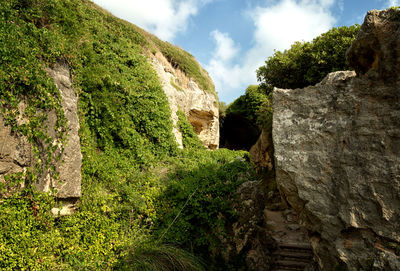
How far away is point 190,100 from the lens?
1456 centimetres

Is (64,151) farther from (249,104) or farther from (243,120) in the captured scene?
(243,120)

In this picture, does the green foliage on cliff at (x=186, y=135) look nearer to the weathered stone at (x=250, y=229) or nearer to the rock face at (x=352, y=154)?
the weathered stone at (x=250, y=229)

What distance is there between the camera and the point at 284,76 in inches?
594

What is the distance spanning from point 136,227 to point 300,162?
4.23m

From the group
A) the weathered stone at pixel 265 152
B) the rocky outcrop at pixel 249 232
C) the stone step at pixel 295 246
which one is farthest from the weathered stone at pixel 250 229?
the weathered stone at pixel 265 152

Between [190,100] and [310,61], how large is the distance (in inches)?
288

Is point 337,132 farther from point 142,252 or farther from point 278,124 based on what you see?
point 142,252

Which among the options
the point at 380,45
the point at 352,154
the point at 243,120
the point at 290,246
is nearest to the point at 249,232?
the point at 290,246

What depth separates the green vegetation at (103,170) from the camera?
464 centimetres

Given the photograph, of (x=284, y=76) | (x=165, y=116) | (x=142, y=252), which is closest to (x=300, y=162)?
(x=142, y=252)

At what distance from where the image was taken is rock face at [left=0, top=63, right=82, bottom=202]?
4.47 m

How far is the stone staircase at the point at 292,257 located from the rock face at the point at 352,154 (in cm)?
355

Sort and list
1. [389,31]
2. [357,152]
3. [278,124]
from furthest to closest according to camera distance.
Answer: [278,124] → [357,152] → [389,31]

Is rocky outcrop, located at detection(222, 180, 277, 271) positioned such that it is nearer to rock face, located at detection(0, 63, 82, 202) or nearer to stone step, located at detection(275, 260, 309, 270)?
stone step, located at detection(275, 260, 309, 270)
